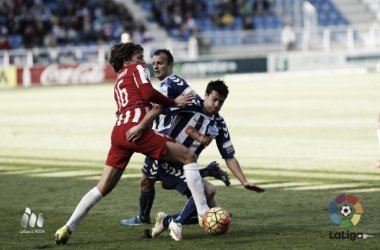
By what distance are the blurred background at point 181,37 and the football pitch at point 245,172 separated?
541 inches

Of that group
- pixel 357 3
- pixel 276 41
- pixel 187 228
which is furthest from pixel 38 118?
pixel 357 3

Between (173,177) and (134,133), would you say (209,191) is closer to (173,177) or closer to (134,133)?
(173,177)

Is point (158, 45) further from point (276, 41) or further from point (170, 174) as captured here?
point (170, 174)

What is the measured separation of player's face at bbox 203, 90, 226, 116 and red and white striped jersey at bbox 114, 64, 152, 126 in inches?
24.0

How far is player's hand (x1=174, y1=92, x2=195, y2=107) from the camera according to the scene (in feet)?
24.8

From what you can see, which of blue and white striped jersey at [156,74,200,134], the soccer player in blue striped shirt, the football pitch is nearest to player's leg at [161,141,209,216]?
the soccer player in blue striped shirt

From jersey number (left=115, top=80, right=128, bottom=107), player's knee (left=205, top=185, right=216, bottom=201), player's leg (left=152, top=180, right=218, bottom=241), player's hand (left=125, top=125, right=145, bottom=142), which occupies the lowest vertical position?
player's leg (left=152, top=180, right=218, bottom=241)

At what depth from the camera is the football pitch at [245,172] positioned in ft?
25.2

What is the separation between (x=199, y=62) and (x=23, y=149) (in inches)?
1107

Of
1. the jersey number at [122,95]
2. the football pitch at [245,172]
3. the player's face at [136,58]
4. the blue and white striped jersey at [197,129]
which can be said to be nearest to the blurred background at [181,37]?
the football pitch at [245,172]

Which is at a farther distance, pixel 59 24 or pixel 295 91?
pixel 59 24

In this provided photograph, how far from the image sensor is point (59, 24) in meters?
42.9

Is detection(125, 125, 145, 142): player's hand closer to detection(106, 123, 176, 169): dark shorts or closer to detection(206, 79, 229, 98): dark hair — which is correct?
detection(106, 123, 176, 169): dark shorts

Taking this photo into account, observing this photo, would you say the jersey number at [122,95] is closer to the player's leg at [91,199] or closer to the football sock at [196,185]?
the player's leg at [91,199]
